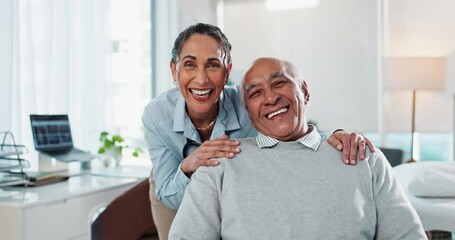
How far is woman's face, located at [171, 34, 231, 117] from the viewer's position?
1.59 meters

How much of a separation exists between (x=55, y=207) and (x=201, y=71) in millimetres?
925

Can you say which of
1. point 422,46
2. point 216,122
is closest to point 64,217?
point 216,122

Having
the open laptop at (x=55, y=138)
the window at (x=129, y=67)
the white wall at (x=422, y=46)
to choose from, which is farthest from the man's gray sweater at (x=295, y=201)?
the white wall at (x=422, y=46)

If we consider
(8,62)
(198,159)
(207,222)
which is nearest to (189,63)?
(198,159)

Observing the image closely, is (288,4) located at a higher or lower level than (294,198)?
higher

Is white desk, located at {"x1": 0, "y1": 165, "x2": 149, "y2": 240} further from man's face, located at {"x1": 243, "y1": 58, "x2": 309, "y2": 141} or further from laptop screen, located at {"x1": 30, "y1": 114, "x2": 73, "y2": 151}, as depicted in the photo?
man's face, located at {"x1": 243, "y1": 58, "x2": 309, "y2": 141}

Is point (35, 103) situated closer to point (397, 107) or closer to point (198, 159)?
point (198, 159)

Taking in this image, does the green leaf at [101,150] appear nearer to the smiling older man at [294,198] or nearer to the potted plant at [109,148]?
the potted plant at [109,148]

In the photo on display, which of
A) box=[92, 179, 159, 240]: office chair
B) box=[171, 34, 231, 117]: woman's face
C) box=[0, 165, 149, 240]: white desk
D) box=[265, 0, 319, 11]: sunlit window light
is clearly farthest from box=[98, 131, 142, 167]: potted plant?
box=[265, 0, 319, 11]: sunlit window light

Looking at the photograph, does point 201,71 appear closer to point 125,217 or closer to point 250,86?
point 250,86

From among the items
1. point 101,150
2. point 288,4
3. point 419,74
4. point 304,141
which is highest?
point 288,4

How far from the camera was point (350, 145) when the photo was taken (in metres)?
1.48

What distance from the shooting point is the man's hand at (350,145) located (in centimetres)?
146

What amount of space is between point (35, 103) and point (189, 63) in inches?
57.5
